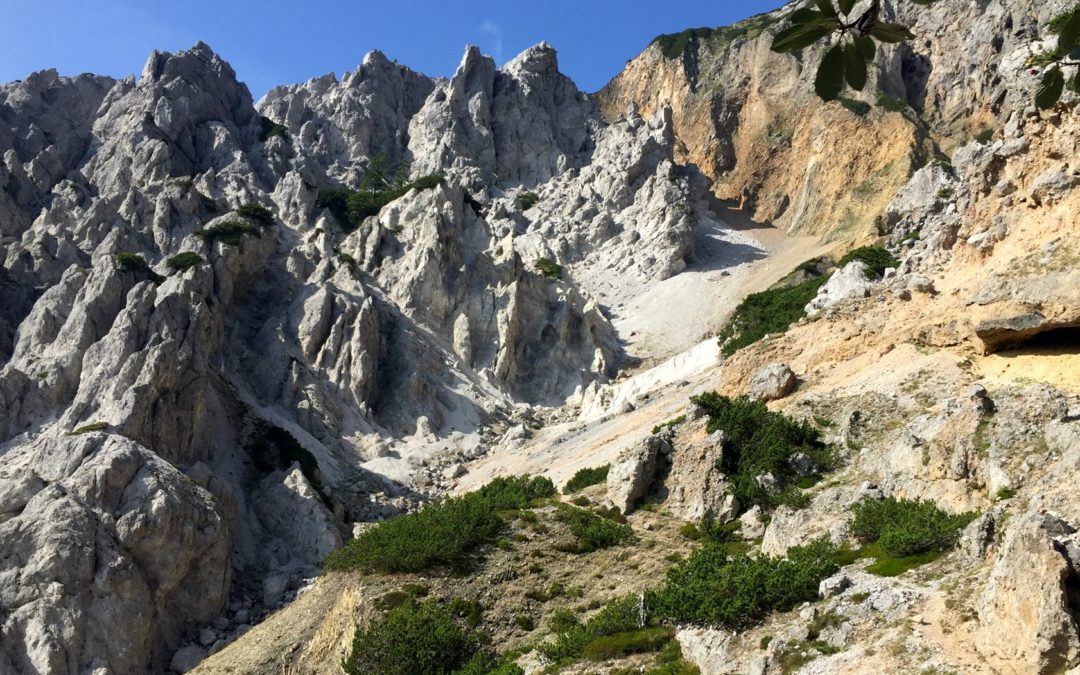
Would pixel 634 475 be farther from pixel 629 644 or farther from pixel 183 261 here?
pixel 183 261

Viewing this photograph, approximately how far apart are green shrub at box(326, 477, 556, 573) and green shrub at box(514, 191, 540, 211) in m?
60.7

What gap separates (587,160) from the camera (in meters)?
91.1

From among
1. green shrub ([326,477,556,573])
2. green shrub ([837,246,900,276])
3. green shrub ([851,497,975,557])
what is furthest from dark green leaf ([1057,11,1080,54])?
green shrub ([837,246,900,276])

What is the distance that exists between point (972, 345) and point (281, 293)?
46582 millimetres

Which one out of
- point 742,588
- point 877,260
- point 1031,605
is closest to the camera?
point 1031,605

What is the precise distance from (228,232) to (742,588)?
165ft

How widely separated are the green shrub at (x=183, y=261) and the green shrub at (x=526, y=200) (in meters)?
36.8

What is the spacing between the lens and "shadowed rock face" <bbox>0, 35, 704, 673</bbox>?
3041cm

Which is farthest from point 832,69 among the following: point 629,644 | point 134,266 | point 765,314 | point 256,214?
point 256,214

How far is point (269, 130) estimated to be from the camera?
8375 cm

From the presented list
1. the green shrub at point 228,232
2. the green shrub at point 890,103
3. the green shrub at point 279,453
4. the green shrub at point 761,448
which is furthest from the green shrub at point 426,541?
the green shrub at point 890,103

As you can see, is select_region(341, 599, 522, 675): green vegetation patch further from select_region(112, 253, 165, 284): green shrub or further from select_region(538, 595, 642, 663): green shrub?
select_region(112, 253, 165, 284): green shrub

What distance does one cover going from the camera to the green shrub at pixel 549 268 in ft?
215

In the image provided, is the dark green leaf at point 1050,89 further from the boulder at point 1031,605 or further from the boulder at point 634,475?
the boulder at point 634,475
